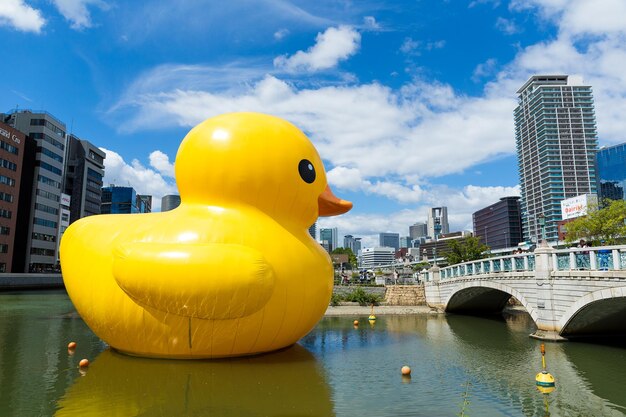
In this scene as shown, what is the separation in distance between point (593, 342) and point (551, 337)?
1.61 metres

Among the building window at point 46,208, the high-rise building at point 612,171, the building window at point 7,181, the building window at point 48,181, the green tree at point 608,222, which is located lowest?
the green tree at point 608,222

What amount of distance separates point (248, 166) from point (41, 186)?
72686 mm

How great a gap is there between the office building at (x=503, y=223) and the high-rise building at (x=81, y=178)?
11458 centimetres

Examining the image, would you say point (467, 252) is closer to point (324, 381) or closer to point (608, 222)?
point (608, 222)

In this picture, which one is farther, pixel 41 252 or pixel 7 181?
pixel 41 252

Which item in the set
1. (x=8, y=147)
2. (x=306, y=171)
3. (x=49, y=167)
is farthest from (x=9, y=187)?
(x=306, y=171)

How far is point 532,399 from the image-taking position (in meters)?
10.7

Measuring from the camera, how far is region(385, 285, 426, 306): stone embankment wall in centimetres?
3769

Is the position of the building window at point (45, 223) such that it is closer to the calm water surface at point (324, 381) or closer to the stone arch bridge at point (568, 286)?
the calm water surface at point (324, 381)

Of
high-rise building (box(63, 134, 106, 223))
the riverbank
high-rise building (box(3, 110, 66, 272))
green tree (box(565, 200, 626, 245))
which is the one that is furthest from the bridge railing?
high-rise building (box(63, 134, 106, 223))

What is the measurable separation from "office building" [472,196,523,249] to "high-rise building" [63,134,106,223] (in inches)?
4511

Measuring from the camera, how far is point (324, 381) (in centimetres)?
1183

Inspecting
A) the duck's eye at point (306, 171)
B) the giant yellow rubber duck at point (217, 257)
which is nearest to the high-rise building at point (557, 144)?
the duck's eye at point (306, 171)

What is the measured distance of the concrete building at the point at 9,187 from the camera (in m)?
61.9
